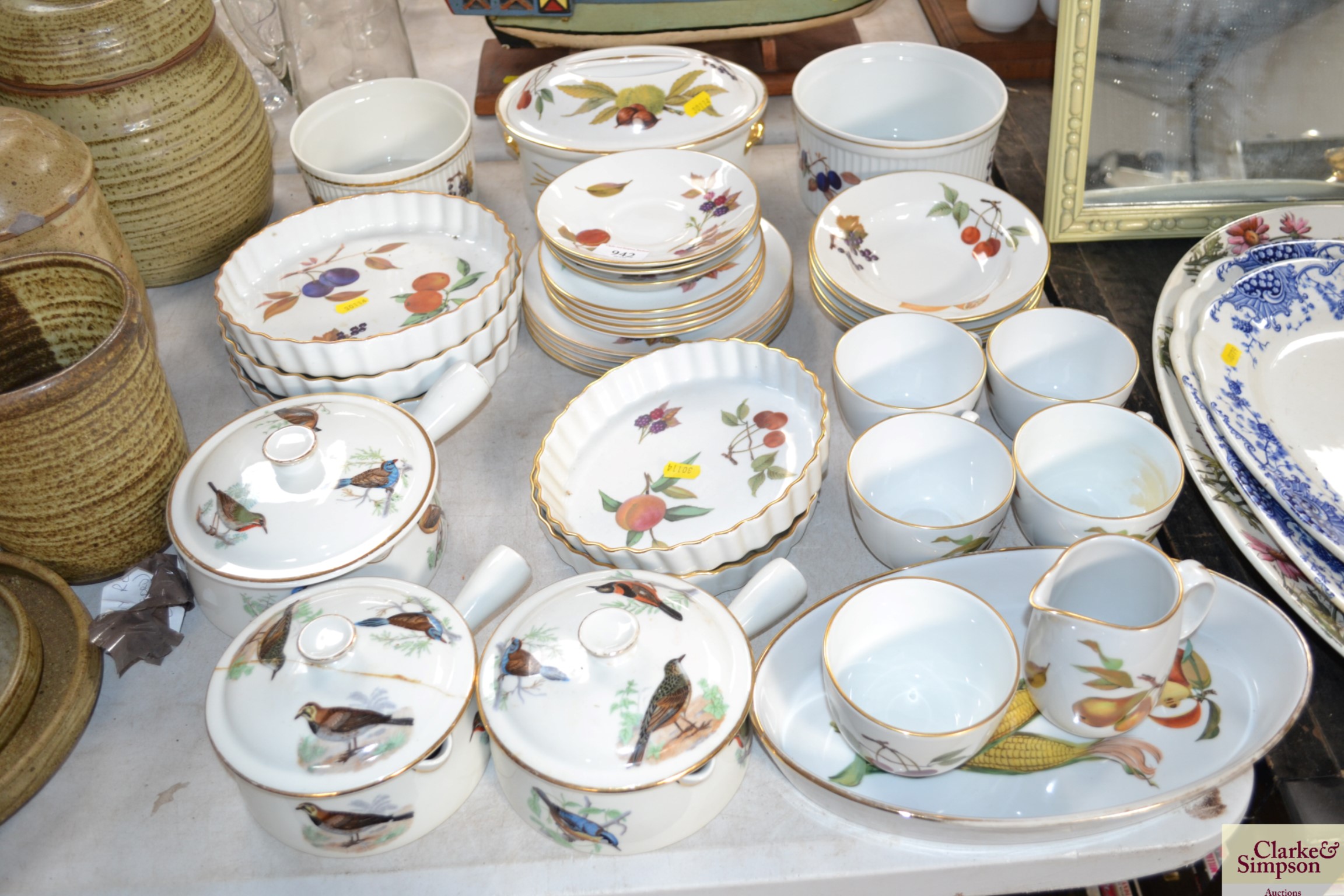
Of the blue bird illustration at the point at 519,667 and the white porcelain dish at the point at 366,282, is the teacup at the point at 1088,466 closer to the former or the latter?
the blue bird illustration at the point at 519,667

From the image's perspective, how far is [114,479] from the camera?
0.92 metres

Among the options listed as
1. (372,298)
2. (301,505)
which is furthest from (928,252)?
(301,505)

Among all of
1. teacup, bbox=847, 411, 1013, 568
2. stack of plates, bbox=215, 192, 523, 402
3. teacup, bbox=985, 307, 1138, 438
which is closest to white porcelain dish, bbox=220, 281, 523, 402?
stack of plates, bbox=215, 192, 523, 402

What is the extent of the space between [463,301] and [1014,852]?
2.50 ft

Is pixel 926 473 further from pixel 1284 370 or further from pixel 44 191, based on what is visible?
pixel 44 191

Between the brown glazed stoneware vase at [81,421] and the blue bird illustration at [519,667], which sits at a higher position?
the brown glazed stoneware vase at [81,421]

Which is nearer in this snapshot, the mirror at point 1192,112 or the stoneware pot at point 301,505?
the stoneware pot at point 301,505

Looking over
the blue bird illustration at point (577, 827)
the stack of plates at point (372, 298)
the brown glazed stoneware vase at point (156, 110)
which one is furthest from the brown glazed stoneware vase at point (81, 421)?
the blue bird illustration at point (577, 827)

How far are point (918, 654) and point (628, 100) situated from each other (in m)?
0.87

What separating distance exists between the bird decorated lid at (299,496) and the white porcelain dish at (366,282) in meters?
0.15

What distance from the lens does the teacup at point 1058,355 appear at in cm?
105

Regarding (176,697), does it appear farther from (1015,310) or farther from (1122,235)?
(1122,235)

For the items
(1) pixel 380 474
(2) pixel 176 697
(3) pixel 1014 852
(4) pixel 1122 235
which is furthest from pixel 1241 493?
(2) pixel 176 697

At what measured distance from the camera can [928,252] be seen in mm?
1220
